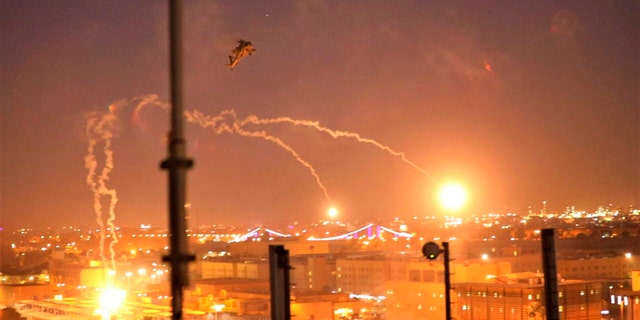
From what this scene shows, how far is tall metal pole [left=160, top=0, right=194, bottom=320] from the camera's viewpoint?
1.09 meters

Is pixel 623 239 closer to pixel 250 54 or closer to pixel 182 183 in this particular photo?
pixel 250 54

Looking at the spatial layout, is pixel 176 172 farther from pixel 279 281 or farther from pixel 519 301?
pixel 519 301

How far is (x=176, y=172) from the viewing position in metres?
1.14

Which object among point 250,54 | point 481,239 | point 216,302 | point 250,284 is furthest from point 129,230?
point 250,54

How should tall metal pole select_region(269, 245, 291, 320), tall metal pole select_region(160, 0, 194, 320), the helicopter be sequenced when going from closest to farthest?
tall metal pole select_region(160, 0, 194, 320)
tall metal pole select_region(269, 245, 291, 320)
the helicopter

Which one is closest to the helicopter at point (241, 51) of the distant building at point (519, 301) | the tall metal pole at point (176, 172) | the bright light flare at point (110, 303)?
the tall metal pole at point (176, 172)

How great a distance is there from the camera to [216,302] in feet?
42.5

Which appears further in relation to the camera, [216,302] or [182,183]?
[216,302]

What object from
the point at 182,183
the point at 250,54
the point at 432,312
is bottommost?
the point at 432,312

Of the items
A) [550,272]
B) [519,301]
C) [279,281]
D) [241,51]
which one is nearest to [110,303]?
[519,301]

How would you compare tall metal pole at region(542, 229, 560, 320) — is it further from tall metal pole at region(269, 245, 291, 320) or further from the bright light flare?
the bright light flare

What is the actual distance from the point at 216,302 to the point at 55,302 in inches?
110

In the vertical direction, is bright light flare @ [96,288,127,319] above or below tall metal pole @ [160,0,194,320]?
below

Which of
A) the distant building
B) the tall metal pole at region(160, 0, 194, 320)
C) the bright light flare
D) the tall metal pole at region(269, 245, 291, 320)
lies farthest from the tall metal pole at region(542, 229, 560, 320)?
the bright light flare
